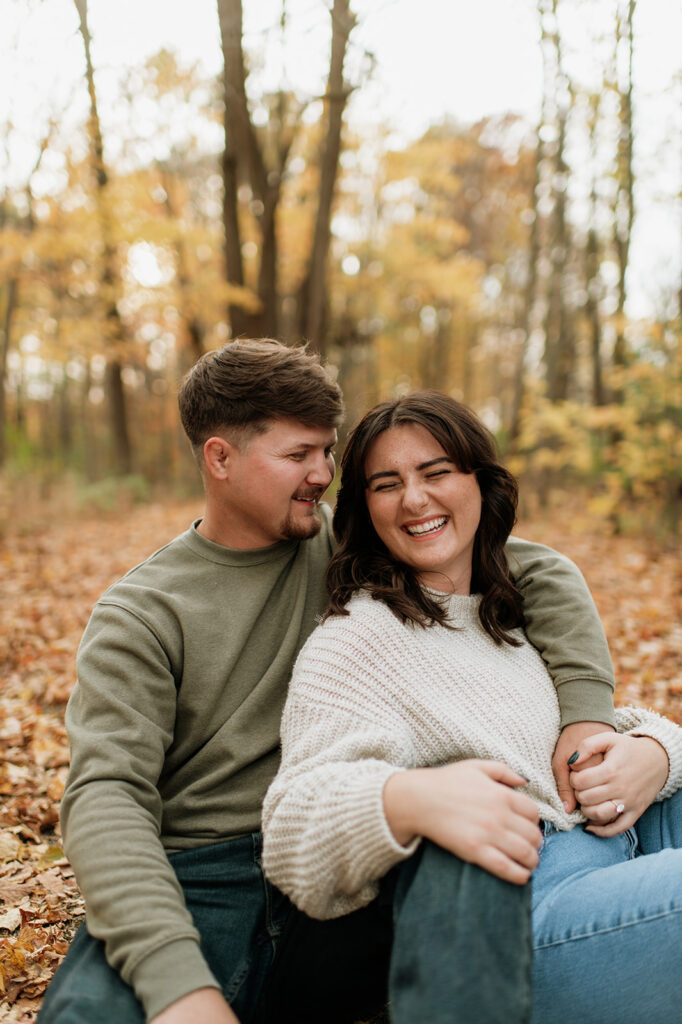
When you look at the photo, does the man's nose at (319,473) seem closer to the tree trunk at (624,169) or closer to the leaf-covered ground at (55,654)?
the leaf-covered ground at (55,654)

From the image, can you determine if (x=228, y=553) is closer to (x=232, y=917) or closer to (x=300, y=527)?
(x=300, y=527)

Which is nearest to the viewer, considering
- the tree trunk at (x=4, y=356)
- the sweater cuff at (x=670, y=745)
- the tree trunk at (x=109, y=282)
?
the sweater cuff at (x=670, y=745)

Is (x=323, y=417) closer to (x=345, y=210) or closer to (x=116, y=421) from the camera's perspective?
(x=116, y=421)

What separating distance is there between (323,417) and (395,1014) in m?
1.46

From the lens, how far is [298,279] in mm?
13062

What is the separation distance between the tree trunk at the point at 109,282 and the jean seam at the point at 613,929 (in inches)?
285

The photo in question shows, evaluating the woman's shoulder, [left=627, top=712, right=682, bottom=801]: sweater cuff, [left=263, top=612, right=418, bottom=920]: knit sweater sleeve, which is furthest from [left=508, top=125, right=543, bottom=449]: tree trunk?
[left=263, top=612, right=418, bottom=920]: knit sweater sleeve

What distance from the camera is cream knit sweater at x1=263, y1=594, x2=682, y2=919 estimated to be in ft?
4.96

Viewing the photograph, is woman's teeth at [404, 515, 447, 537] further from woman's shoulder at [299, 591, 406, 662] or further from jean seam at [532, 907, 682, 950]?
jean seam at [532, 907, 682, 950]

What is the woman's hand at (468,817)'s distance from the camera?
1.42m

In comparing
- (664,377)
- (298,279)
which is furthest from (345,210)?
(664,377)

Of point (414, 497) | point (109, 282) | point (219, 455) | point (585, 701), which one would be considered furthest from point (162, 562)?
point (109, 282)

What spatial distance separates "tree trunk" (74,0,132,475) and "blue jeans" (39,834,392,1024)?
268 inches

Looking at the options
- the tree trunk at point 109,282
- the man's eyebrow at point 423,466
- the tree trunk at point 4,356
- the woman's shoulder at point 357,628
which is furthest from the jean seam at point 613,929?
the tree trunk at point 4,356
